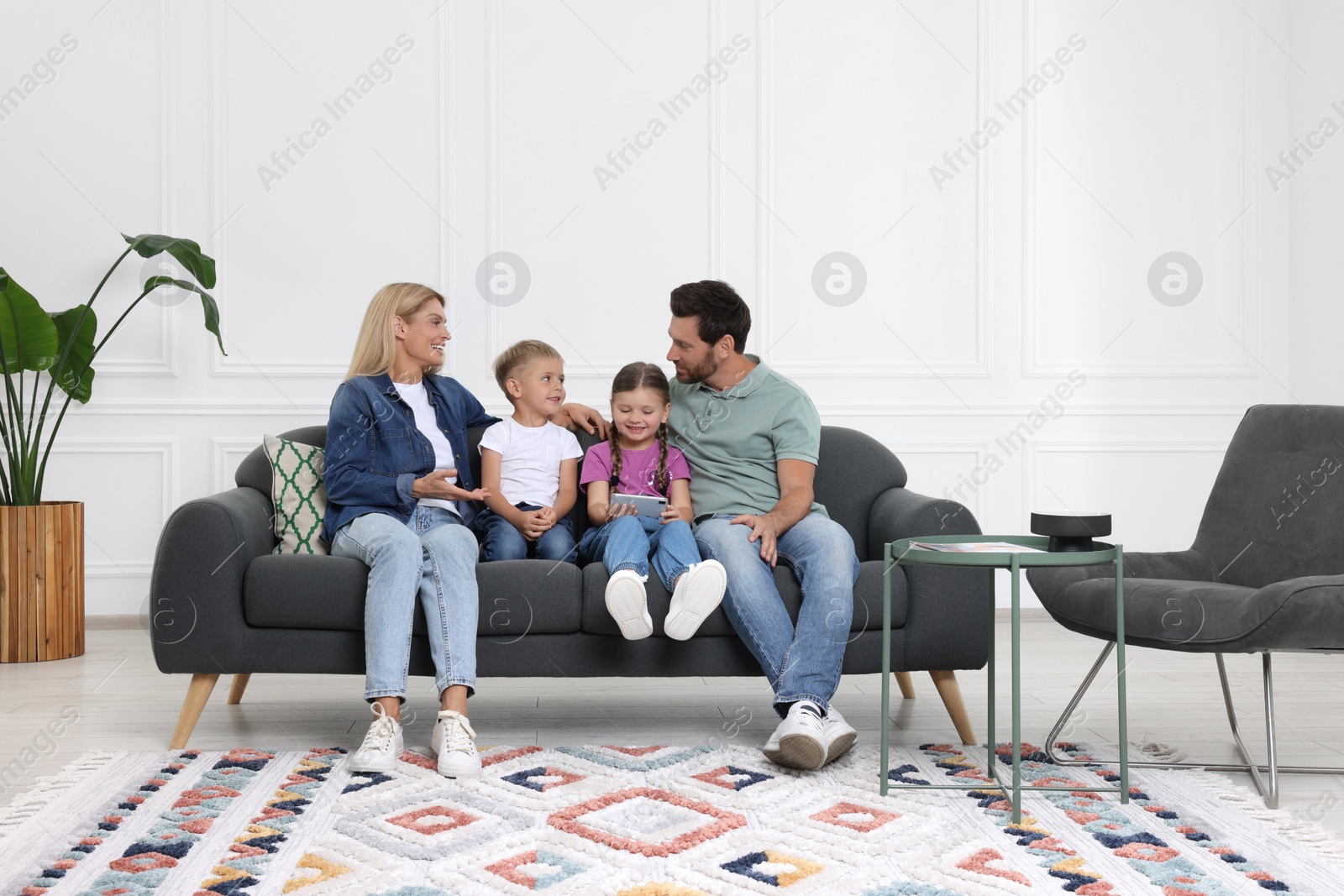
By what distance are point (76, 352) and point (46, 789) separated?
208cm

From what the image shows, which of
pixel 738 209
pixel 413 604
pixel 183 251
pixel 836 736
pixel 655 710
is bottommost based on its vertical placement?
pixel 655 710

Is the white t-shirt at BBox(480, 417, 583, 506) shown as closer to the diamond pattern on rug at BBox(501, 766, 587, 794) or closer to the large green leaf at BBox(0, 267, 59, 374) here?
the diamond pattern on rug at BBox(501, 766, 587, 794)

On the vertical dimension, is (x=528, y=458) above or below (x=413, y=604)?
above

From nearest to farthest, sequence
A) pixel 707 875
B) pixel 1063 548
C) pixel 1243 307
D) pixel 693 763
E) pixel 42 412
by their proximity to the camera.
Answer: pixel 707 875, pixel 1063 548, pixel 693 763, pixel 42 412, pixel 1243 307

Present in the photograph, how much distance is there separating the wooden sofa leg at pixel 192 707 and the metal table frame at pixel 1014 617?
1476 millimetres

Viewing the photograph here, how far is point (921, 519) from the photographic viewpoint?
263 cm

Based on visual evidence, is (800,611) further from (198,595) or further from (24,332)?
(24,332)

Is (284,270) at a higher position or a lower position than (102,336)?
higher

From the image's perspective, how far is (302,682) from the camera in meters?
3.32

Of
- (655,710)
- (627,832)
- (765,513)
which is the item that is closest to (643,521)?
(765,513)

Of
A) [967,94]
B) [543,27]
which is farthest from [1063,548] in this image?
[543,27]

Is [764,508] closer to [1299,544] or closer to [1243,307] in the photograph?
[1299,544]

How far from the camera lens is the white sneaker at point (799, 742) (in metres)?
2.24

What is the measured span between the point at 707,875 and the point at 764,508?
1.18m
